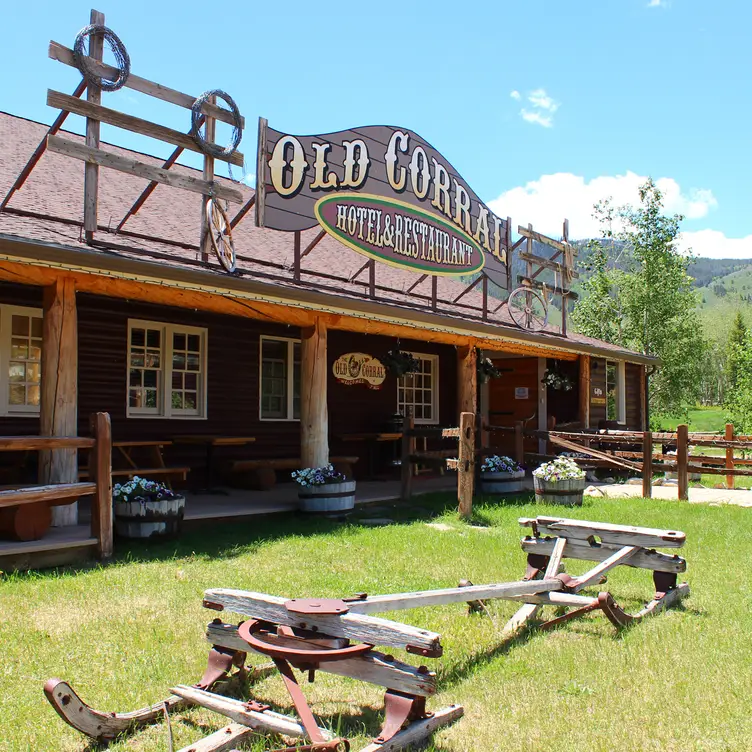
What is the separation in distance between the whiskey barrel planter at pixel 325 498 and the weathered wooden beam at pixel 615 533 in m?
3.75

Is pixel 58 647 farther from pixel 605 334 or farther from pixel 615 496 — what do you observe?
pixel 605 334

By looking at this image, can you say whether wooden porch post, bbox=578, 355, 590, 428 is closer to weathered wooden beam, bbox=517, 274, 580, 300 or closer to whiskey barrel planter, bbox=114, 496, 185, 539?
weathered wooden beam, bbox=517, 274, 580, 300

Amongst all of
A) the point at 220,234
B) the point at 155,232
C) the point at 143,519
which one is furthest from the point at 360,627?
the point at 155,232

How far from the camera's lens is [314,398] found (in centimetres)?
997

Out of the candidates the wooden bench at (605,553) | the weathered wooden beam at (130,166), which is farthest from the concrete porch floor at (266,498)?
the wooden bench at (605,553)

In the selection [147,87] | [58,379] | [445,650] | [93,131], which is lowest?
[445,650]

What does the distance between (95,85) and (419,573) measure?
5961mm

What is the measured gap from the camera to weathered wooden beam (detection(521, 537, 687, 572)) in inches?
223

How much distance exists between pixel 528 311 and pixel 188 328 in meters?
Result: 6.95

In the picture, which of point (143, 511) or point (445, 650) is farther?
point (143, 511)

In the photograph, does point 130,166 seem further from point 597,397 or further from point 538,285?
point 597,397

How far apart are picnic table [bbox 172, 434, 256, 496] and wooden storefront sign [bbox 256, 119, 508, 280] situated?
10.6 ft

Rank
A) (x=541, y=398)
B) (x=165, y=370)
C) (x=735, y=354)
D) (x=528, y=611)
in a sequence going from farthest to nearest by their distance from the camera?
(x=735, y=354) → (x=541, y=398) → (x=165, y=370) → (x=528, y=611)

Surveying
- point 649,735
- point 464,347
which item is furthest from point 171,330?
point 649,735
